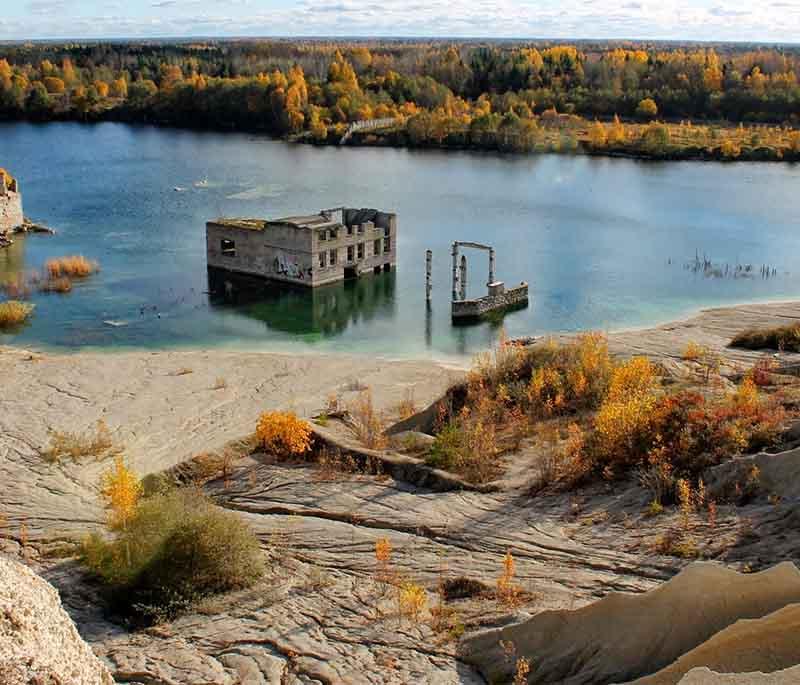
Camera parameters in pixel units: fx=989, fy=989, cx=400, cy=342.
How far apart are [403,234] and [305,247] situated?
1248cm

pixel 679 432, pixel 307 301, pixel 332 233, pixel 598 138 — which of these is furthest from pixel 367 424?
pixel 598 138

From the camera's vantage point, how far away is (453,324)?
122 ft

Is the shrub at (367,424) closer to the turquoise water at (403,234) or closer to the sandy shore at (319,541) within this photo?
the sandy shore at (319,541)

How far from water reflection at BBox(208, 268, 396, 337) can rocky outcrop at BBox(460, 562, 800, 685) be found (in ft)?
80.7

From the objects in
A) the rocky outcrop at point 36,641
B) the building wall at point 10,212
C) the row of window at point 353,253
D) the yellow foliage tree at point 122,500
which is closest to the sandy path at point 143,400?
the yellow foliage tree at point 122,500

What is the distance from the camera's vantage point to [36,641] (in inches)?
279

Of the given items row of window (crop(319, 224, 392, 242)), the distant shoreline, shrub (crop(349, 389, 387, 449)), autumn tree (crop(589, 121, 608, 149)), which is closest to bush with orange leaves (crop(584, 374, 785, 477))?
shrub (crop(349, 389, 387, 449))

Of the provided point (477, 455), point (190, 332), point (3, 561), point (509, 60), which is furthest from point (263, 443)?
point (509, 60)

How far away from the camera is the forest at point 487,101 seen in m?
91.3

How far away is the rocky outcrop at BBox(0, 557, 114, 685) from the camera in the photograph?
6.82m

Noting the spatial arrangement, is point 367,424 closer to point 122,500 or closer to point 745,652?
point 122,500

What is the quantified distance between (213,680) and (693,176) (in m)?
71.3

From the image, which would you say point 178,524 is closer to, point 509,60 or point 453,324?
point 453,324

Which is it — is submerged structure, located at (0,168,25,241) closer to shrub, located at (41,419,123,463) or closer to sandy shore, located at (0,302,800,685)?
sandy shore, located at (0,302,800,685)
